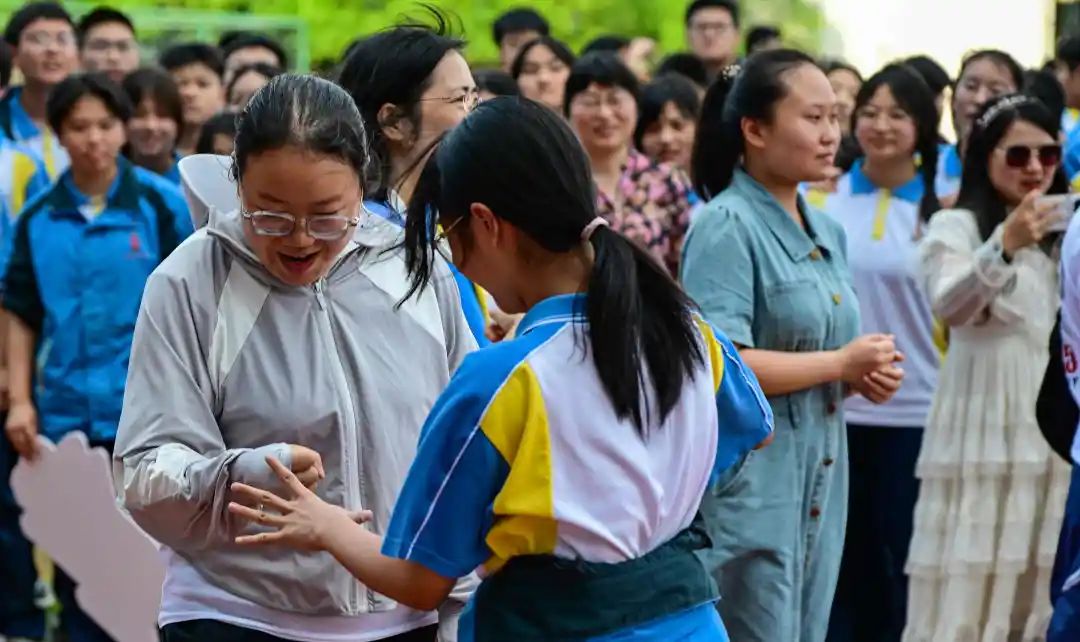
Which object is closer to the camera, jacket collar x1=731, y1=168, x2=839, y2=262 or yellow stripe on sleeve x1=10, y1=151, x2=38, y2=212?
jacket collar x1=731, y1=168, x2=839, y2=262

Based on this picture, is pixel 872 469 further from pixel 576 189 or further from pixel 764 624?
pixel 576 189

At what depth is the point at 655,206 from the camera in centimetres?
668

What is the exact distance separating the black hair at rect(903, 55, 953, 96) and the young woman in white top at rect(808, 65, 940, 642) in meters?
1.85

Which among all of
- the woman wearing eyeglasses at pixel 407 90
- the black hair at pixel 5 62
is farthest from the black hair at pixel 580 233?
the black hair at pixel 5 62

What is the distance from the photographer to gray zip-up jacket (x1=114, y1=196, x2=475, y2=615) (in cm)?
300

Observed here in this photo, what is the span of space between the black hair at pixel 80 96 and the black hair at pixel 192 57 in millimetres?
2255

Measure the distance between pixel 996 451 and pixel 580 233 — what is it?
3.68m

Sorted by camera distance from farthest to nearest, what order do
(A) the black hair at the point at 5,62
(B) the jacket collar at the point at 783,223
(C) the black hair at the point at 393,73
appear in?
(A) the black hair at the point at 5,62
(B) the jacket collar at the point at 783,223
(C) the black hair at the point at 393,73

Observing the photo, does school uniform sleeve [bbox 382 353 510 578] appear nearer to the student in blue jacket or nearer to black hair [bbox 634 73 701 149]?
the student in blue jacket

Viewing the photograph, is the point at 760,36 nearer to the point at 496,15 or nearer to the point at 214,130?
the point at 214,130

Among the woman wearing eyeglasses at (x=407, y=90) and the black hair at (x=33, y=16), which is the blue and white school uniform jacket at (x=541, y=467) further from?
the black hair at (x=33, y=16)

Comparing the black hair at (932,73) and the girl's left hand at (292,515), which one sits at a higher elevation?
the black hair at (932,73)

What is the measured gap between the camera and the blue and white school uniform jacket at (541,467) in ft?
8.49

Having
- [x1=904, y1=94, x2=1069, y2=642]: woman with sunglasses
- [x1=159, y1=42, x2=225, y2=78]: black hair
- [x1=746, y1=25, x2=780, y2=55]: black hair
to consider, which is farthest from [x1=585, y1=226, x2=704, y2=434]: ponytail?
[x1=746, y1=25, x2=780, y2=55]: black hair
